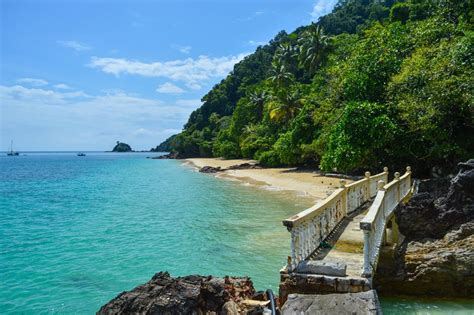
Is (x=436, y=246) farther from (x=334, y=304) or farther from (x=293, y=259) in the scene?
(x=334, y=304)

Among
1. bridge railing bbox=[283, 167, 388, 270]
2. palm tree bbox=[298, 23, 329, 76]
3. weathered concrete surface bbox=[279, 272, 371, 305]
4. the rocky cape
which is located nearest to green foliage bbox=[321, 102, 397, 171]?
bridge railing bbox=[283, 167, 388, 270]

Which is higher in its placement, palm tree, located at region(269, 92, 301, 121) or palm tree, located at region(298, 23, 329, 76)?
palm tree, located at region(298, 23, 329, 76)

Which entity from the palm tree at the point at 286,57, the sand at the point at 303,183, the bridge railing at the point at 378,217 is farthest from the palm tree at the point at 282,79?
the bridge railing at the point at 378,217

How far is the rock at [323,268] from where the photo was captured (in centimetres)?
628

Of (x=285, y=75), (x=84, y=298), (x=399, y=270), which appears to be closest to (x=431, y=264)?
(x=399, y=270)

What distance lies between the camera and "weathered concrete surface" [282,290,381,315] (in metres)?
4.80

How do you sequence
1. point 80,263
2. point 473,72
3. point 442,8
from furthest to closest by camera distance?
point 442,8 → point 473,72 → point 80,263

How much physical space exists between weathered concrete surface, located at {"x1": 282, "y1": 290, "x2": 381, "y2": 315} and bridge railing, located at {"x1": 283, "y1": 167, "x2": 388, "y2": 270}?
1.36 m

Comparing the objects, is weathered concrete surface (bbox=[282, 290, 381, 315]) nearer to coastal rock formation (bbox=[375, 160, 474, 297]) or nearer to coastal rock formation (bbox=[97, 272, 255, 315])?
coastal rock formation (bbox=[97, 272, 255, 315])

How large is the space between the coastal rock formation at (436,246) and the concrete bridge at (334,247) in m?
0.71

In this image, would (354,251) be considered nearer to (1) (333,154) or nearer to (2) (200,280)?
(2) (200,280)

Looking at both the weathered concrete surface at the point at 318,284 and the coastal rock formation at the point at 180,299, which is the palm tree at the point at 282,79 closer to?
the coastal rock formation at the point at 180,299

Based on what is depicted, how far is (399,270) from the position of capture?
29.7ft

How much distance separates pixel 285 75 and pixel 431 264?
184ft
